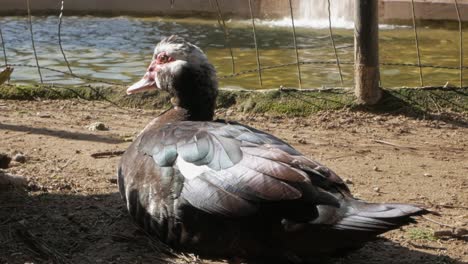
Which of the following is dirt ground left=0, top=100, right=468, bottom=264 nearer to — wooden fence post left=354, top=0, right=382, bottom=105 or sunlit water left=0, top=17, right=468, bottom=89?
wooden fence post left=354, top=0, right=382, bottom=105

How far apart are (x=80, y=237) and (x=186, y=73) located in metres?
1.05

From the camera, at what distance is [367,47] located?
260 inches

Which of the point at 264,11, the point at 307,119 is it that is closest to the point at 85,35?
the point at 264,11

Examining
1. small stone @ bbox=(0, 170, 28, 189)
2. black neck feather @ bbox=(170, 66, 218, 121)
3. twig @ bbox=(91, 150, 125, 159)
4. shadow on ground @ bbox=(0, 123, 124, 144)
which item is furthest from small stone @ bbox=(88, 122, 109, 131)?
black neck feather @ bbox=(170, 66, 218, 121)

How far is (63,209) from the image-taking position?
4.47 m

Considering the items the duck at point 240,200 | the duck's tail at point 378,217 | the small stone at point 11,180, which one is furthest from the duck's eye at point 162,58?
the duck's tail at point 378,217

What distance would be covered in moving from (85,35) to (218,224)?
8537 millimetres

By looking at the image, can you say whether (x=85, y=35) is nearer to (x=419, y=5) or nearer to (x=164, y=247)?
(x=419, y=5)

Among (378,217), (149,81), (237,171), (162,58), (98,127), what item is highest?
(162,58)

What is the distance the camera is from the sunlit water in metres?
8.66

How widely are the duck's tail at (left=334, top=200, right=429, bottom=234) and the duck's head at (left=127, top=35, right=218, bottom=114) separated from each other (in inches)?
52.1

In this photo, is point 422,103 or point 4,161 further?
point 422,103

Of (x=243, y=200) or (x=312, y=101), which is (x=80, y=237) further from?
(x=312, y=101)

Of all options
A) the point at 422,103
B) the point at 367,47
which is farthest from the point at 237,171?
the point at 422,103
